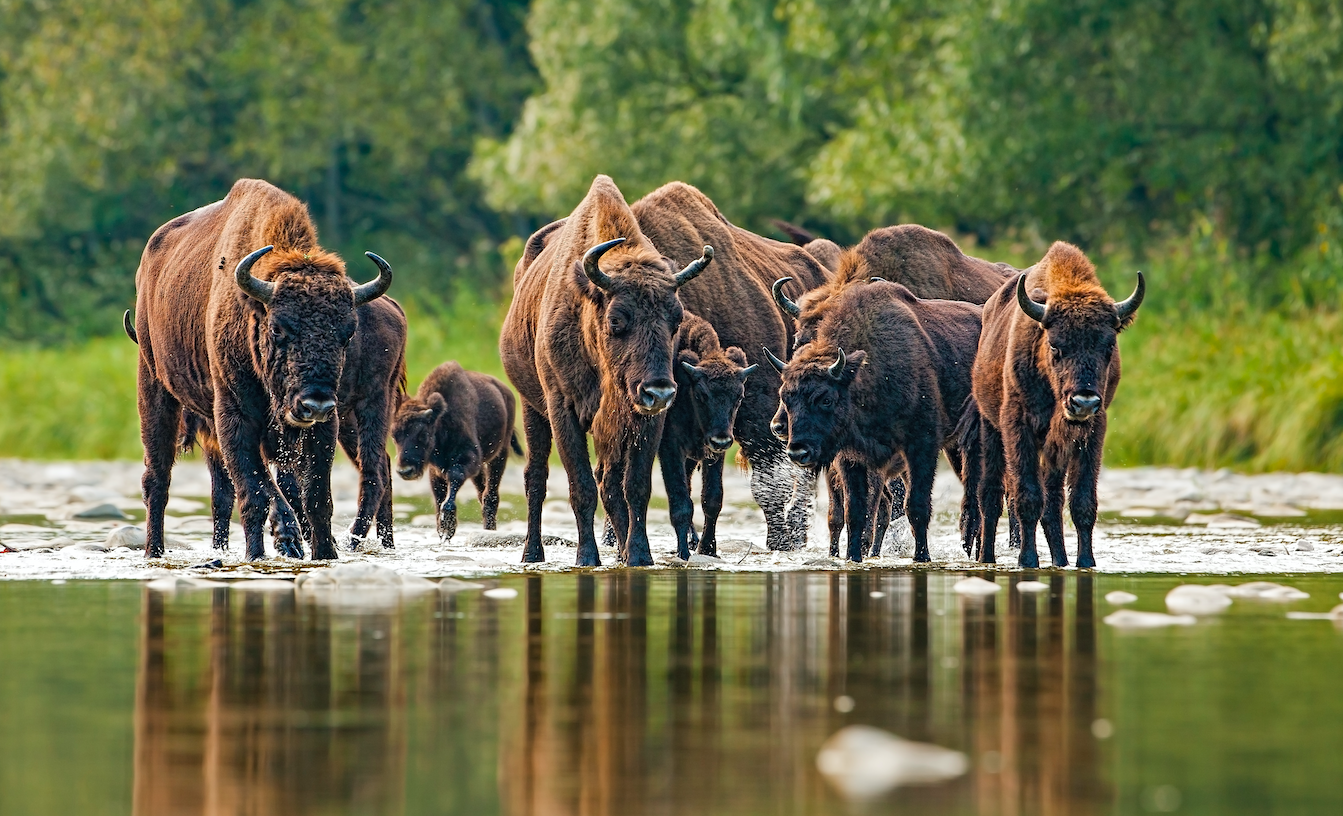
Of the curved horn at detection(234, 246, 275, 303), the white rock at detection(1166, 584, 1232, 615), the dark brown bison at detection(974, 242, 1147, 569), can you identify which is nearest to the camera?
the white rock at detection(1166, 584, 1232, 615)

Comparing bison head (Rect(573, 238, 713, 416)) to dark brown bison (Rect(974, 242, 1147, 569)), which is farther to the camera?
bison head (Rect(573, 238, 713, 416))

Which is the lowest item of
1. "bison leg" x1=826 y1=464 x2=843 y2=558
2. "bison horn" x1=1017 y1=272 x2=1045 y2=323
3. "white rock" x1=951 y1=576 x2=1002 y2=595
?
"white rock" x1=951 y1=576 x2=1002 y2=595

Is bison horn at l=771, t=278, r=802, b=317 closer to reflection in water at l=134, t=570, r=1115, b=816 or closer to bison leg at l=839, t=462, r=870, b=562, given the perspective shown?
bison leg at l=839, t=462, r=870, b=562

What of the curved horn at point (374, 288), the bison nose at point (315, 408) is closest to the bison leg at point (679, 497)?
the curved horn at point (374, 288)

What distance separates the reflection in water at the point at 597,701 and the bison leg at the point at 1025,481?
2480 millimetres

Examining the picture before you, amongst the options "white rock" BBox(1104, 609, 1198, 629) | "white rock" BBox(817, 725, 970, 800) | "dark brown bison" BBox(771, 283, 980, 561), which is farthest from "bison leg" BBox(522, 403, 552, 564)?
"white rock" BBox(817, 725, 970, 800)

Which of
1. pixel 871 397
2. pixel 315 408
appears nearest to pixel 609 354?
pixel 315 408

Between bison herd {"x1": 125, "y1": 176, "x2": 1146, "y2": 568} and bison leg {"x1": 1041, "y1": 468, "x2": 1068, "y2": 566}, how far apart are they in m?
0.02

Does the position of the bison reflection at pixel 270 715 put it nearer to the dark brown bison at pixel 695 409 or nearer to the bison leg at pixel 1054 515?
the dark brown bison at pixel 695 409

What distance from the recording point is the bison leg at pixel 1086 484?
1055 cm

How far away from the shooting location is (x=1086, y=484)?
34.9 feet

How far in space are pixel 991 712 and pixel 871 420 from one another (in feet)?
22.1

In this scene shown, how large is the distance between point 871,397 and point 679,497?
1.34 m

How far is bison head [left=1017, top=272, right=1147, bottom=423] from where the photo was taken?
1016cm
